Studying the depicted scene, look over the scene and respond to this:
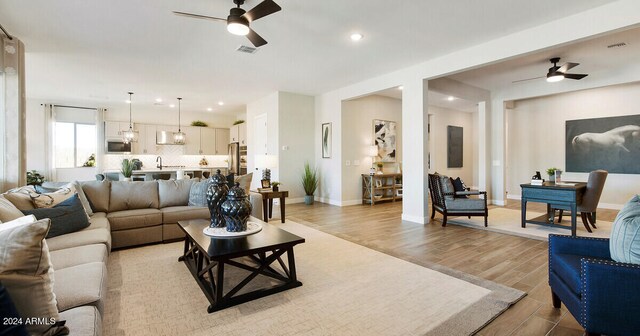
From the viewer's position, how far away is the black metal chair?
4.84 m

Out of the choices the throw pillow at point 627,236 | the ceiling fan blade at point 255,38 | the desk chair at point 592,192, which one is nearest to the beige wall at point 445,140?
the desk chair at point 592,192

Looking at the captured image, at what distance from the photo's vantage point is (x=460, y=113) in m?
10.3

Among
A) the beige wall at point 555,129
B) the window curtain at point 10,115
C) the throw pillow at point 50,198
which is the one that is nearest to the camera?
the throw pillow at point 50,198

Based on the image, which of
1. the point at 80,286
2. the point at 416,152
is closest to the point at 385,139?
the point at 416,152

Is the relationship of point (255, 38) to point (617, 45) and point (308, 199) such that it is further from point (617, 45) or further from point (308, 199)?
point (617, 45)

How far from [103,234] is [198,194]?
1539mm

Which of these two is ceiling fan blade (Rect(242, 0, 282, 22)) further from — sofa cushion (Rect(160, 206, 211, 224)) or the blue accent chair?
the blue accent chair

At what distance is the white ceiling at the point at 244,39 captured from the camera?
3354 millimetres

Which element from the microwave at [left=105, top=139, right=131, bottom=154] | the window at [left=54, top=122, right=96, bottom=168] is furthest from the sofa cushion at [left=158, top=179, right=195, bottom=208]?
the window at [left=54, top=122, right=96, bottom=168]

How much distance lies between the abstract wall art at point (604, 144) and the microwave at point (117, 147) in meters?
12.2

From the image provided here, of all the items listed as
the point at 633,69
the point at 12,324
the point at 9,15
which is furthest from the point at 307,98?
the point at 12,324

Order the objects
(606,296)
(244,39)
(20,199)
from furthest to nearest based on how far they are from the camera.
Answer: (244,39), (20,199), (606,296)

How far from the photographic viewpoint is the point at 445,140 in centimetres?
977

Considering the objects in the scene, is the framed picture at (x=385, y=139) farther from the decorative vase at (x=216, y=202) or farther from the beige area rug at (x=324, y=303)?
the decorative vase at (x=216, y=202)
